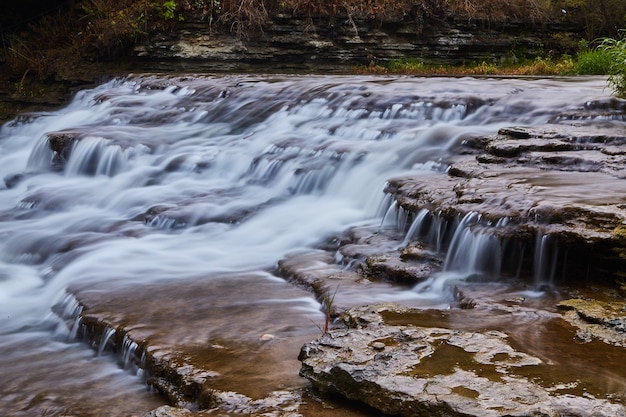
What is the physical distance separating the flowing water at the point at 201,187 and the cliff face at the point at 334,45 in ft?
9.54

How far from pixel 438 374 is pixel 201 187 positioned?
592 cm

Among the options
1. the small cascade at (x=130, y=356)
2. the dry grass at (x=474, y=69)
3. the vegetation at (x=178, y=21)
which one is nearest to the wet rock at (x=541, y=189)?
the small cascade at (x=130, y=356)

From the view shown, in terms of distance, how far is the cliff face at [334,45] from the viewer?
1589 centimetres

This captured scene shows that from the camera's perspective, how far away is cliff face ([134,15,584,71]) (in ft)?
52.1

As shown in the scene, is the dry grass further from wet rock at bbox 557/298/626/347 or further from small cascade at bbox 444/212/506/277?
wet rock at bbox 557/298/626/347

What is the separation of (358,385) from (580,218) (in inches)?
96.6

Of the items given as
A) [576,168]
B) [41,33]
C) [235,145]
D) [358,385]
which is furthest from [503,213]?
[41,33]

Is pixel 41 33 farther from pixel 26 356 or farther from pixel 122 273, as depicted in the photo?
pixel 26 356

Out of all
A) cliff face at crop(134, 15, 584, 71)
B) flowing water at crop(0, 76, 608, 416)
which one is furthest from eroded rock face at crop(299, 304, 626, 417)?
cliff face at crop(134, 15, 584, 71)

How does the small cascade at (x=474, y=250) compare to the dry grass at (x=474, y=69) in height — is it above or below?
below

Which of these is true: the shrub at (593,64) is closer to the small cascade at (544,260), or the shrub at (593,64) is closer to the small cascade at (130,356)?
the small cascade at (544,260)

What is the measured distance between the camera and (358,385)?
3.00 m

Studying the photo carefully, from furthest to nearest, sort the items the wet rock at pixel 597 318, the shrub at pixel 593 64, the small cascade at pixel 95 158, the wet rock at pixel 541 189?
1. the shrub at pixel 593 64
2. the small cascade at pixel 95 158
3. the wet rock at pixel 541 189
4. the wet rock at pixel 597 318

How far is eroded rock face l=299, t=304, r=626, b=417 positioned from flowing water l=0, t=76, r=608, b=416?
1.06 metres
